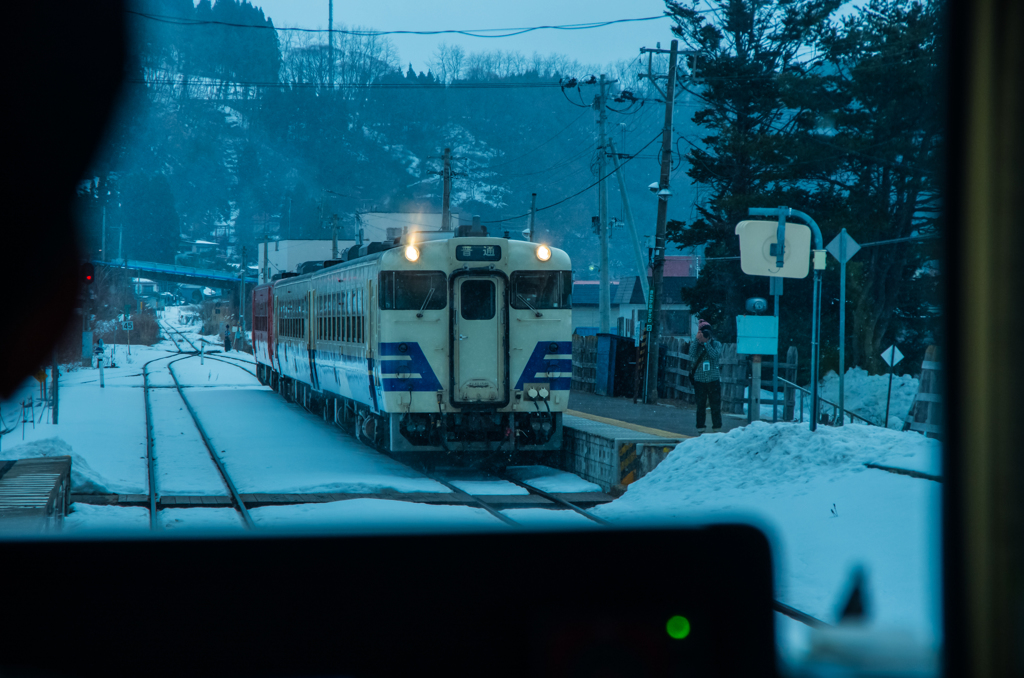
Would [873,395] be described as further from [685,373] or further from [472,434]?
[472,434]

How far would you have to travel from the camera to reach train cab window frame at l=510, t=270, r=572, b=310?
14.4 metres

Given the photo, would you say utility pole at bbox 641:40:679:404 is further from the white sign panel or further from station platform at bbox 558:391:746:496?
the white sign panel

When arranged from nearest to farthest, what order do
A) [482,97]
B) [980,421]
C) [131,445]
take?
[980,421]
[131,445]
[482,97]

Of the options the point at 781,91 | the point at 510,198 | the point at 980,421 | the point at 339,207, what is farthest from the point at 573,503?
the point at 339,207

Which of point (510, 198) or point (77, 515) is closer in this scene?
point (77, 515)

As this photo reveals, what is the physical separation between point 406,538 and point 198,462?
1506 centimetres

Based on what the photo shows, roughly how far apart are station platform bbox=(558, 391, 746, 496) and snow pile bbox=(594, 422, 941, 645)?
620 millimetres

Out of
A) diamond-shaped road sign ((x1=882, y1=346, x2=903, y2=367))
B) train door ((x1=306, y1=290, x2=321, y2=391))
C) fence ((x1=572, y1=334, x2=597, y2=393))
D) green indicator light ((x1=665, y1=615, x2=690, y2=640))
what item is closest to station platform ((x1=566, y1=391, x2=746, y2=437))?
fence ((x1=572, y1=334, x2=597, y2=393))

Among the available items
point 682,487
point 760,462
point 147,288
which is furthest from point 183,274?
point 760,462

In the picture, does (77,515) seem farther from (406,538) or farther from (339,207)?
(339,207)

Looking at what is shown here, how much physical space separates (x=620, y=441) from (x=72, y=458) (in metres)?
6.75

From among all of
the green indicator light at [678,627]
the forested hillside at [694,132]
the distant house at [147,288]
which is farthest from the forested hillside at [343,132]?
the distant house at [147,288]

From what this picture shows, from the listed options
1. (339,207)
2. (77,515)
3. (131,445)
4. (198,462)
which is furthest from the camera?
(339,207)

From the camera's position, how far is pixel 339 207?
61.1 meters
